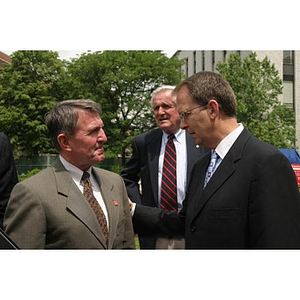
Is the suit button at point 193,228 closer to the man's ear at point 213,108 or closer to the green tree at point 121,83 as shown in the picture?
the man's ear at point 213,108

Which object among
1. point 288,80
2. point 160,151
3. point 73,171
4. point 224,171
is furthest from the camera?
point 288,80

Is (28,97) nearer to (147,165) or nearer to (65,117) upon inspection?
(147,165)

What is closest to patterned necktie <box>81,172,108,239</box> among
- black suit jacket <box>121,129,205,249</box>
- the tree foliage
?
black suit jacket <box>121,129,205,249</box>

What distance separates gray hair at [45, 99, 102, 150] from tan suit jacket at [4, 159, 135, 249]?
28cm

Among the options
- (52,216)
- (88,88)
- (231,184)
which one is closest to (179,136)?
(231,184)

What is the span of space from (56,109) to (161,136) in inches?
81.4

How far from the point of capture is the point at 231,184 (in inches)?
101

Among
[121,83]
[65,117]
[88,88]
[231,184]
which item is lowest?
[231,184]

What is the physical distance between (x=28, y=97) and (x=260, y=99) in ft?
69.3

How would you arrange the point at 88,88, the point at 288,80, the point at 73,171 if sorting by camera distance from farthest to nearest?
the point at 288,80
the point at 88,88
the point at 73,171

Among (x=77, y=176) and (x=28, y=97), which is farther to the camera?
(x=28, y=97)

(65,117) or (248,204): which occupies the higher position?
(65,117)

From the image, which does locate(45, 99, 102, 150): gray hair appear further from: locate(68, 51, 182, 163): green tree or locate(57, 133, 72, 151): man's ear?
locate(68, 51, 182, 163): green tree

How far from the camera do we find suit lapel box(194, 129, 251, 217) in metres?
2.63
